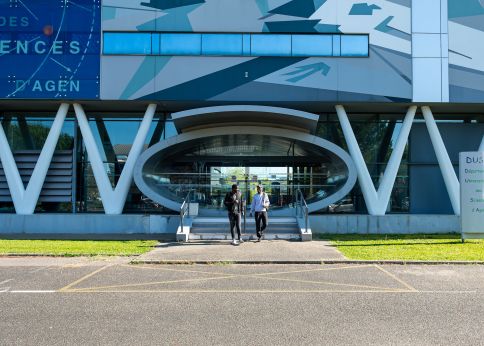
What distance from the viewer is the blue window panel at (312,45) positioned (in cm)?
2027

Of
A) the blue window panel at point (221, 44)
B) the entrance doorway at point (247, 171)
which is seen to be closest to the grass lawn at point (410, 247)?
the entrance doorway at point (247, 171)

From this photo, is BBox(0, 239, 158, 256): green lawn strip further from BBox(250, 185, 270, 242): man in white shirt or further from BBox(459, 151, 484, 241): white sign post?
BBox(459, 151, 484, 241): white sign post

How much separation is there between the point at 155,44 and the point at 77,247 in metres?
10.3

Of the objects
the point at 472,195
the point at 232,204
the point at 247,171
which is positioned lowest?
the point at 232,204

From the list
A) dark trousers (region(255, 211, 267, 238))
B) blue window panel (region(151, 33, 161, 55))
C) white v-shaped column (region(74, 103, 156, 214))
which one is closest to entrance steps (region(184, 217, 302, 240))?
dark trousers (region(255, 211, 267, 238))

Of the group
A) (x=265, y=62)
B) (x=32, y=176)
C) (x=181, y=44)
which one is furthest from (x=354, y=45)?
(x=32, y=176)

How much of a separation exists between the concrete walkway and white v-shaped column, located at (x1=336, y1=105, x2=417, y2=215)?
579 centimetres

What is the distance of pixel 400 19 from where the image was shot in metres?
20.6

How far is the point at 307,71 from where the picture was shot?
20.1m

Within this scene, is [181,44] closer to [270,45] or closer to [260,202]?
[270,45]

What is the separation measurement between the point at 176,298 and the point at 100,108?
54.3 feet

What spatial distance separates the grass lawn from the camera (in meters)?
11.4

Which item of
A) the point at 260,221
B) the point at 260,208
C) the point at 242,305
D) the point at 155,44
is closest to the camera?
the point at 242,305

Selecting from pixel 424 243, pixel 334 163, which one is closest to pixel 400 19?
pixel 334 163
